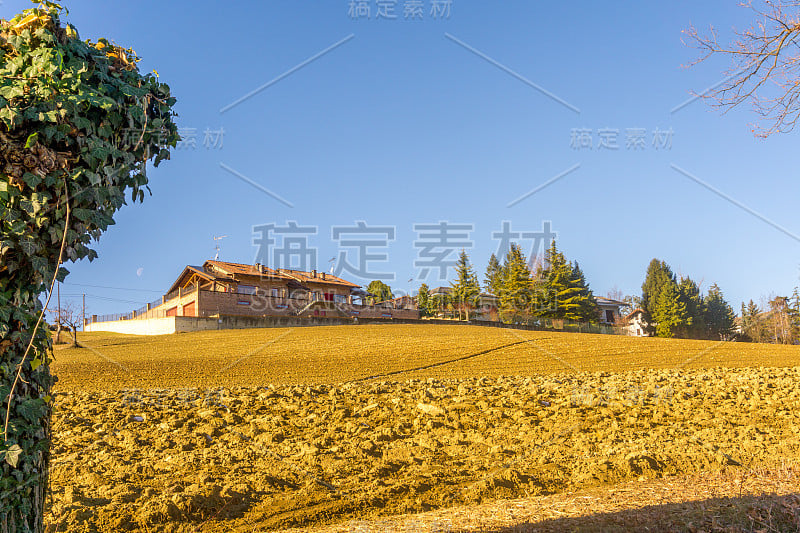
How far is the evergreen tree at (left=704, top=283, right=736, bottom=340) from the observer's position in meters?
62.7

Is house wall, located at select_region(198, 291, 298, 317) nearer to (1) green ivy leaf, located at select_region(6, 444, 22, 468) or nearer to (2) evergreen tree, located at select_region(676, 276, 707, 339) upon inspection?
(1) green ivy leaf, located at select_region(6, 444, 22, 468)

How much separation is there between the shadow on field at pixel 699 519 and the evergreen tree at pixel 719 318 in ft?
217

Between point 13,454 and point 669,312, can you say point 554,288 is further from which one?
point 13,454

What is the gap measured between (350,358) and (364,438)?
11022 millimetres

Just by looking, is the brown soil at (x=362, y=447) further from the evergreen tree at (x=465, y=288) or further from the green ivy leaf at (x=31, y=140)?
the evergreen tree at (x=465, y=288)

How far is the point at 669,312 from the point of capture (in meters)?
60.8

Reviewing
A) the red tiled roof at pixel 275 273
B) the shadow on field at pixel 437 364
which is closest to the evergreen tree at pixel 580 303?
the red tiled roof at pixel 275 273

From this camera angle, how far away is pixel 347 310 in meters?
43.6

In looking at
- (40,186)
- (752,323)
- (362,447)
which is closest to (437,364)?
(362,447)

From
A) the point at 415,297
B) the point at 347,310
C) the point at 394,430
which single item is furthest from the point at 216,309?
the point at 415,297

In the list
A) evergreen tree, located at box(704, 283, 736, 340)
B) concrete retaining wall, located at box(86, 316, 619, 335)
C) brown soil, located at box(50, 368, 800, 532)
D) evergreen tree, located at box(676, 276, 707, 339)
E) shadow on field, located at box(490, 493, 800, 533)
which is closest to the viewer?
shadow on field, located at box(490, 493, 800, 533)

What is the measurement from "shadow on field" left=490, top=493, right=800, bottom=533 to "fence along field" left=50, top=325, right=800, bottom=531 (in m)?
1.16

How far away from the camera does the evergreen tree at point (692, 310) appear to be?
5969 cm

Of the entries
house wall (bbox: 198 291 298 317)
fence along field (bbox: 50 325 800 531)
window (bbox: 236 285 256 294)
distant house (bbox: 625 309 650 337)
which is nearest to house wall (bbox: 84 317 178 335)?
house wall (bbox: 198 291 298 317)
